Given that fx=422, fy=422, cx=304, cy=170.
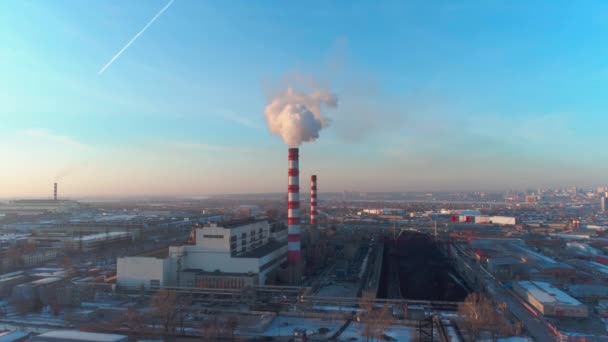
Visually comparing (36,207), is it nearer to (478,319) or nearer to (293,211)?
(293,211)

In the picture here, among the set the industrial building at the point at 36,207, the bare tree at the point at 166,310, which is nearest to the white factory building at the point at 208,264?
the bare tree at the point at 166,310

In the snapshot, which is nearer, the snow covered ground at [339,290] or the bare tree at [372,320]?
the bare tree at [372,320]

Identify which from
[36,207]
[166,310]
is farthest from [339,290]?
[36,207]

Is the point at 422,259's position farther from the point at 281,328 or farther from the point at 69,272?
the point at 69,272

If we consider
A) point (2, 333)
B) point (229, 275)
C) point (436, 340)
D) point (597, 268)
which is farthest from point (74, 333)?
point (597, 268)

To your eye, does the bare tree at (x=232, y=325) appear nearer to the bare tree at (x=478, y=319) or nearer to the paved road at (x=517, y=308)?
the bare tree at (x=478, y=319)

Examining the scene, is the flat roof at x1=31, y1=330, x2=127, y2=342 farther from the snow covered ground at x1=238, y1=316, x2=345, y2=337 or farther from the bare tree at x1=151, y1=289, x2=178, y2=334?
the snow covered ground at x1=238, y1=316, x2=345, y2=337

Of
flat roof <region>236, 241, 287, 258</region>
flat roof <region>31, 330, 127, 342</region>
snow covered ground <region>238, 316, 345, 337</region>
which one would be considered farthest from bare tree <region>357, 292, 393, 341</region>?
flat roof <region>31, 330, 127, 342</region>
